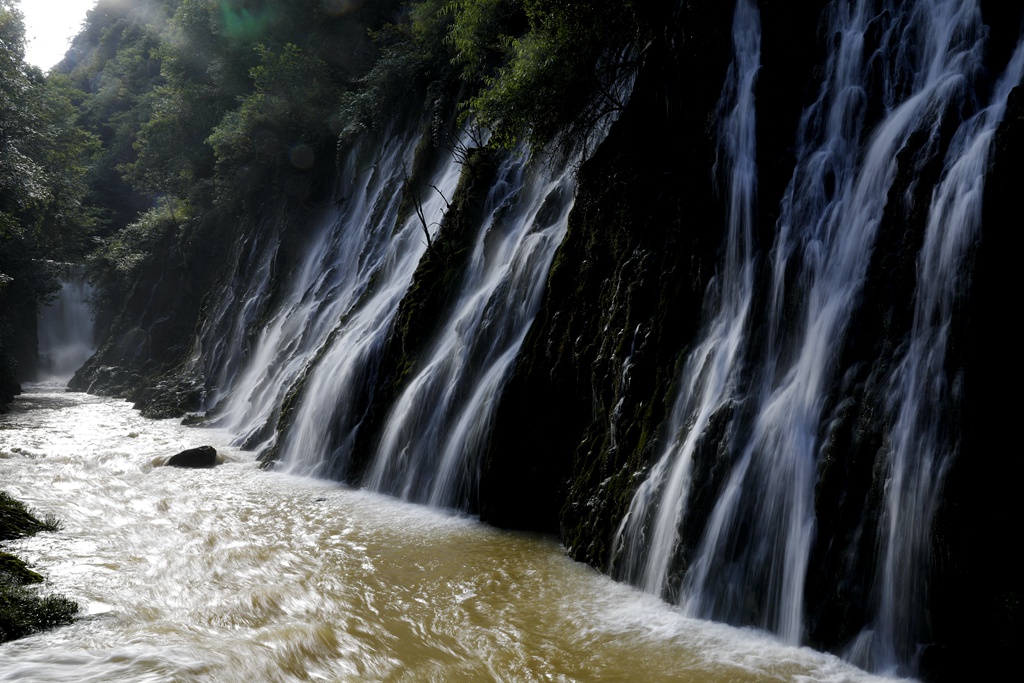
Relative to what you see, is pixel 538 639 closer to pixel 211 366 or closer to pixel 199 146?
pixel 211 366

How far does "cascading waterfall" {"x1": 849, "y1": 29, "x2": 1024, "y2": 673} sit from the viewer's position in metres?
4.18

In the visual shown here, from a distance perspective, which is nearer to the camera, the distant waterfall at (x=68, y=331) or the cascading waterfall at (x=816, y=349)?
the cascading waterfall at (x=816, y=349)

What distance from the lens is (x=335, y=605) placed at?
18.4 feet

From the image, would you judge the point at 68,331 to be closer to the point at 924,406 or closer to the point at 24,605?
the point at 24,605

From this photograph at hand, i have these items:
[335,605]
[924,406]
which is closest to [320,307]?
[335,605]

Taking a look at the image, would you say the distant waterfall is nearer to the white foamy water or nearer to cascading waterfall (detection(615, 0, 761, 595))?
the white foamy water

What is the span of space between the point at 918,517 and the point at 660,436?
2.34m

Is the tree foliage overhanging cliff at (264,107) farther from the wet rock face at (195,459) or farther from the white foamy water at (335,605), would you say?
the wet rock face at (195,459)

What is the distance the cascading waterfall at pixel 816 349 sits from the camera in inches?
177

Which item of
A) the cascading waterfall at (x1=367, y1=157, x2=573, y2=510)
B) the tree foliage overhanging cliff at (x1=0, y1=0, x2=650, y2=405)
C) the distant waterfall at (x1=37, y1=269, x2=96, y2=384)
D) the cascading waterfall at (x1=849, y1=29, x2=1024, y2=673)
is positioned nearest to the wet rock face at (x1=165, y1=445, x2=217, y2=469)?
the cascading waterfall at (x1=367, y1=157, x2=573, y2=510)

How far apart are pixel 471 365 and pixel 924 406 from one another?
17.8 ft

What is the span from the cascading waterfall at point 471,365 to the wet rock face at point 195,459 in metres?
3.69

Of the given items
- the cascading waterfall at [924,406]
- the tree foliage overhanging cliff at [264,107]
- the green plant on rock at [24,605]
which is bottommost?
the green plant on rock at [24,605]

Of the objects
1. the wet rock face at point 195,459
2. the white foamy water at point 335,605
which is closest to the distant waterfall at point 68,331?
the wet rock face at point 195,459
